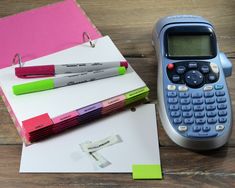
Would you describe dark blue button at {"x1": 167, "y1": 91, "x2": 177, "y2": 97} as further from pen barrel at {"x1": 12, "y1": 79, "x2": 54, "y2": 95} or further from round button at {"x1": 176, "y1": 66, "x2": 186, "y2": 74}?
pen barrel at {"x1": 12, "y1": 79, "x2": 54, "y2": 95}

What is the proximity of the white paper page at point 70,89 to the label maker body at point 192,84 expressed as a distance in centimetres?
6

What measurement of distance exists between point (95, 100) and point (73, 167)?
11cm

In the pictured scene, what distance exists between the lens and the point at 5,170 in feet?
1.96

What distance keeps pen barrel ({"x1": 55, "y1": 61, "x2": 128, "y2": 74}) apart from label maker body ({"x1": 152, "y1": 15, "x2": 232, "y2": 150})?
7 cm

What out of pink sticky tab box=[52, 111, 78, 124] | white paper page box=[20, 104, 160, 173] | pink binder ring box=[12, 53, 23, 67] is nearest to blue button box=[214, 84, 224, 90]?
white paper page box=[20, 104, 160, 173]

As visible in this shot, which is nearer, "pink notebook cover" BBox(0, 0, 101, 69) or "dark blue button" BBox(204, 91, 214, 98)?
"dark blue button" BBox(204, 91, 214, 98)

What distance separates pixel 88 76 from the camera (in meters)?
0.68

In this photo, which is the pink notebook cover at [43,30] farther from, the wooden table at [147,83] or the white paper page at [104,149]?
the white paper page at [104,149]

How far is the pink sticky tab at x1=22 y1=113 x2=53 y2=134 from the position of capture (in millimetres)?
609

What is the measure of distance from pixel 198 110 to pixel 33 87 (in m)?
0.26

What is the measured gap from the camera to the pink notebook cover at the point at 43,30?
74 cm

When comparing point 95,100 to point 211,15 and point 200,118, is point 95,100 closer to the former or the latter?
point 200,118

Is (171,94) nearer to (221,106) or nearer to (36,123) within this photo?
(221,106)

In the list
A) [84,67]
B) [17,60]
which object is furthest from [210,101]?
[17,60]
